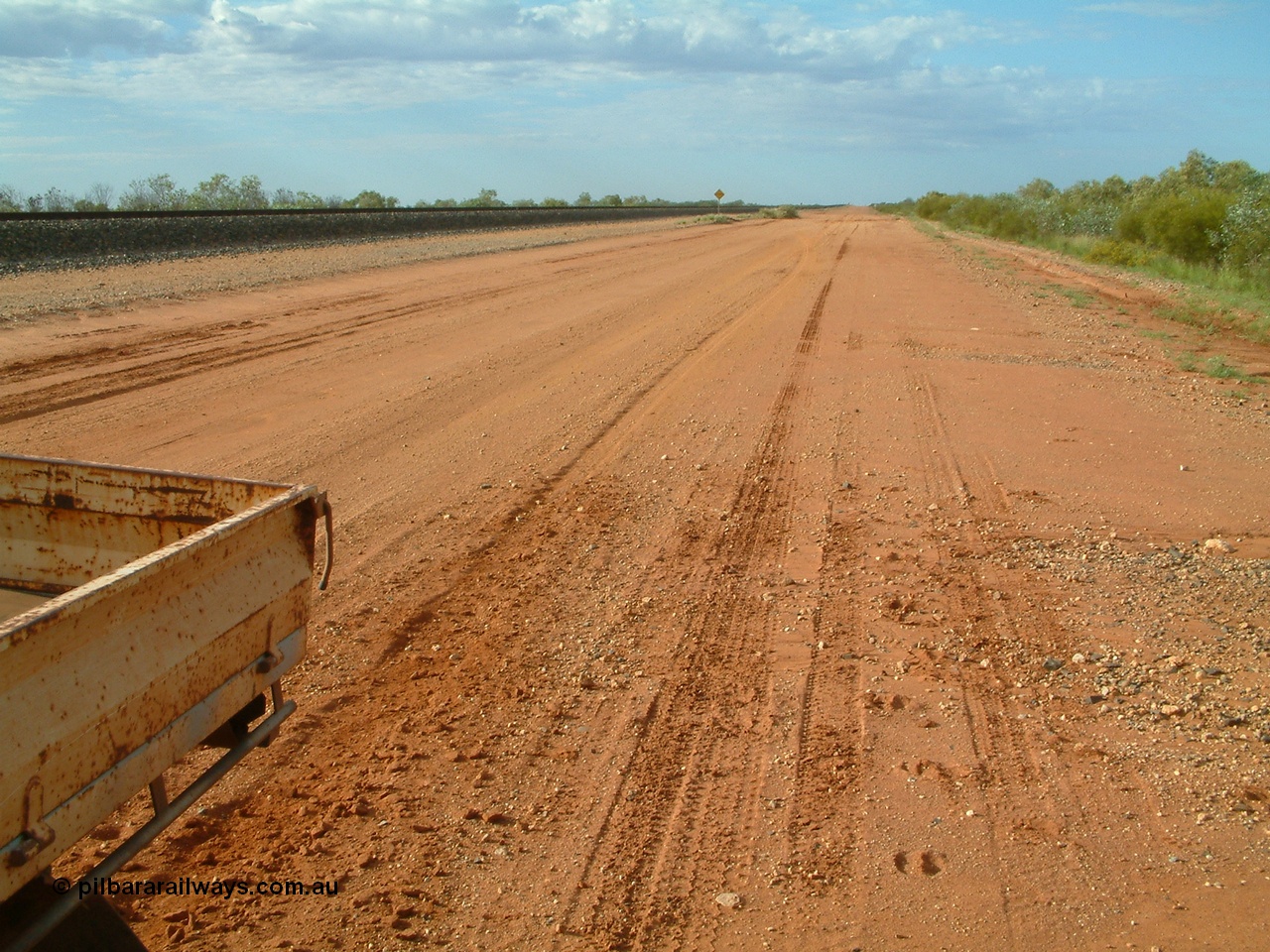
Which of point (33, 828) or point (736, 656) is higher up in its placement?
point (33, 828)

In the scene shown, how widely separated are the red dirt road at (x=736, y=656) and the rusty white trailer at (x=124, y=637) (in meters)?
0.90

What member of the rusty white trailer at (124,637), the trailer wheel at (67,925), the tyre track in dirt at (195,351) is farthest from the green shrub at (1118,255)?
the trailer wheel at (67,925)

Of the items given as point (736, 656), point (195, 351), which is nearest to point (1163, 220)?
point (195, 351)

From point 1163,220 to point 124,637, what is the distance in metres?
37.6

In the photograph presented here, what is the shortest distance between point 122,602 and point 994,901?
310cm

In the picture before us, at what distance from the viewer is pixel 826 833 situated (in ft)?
12.8

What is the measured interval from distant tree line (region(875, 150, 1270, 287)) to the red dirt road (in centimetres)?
1863

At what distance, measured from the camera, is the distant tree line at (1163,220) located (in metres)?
27.6

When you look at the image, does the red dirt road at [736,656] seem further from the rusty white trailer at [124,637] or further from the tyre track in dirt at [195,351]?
the rusty white trailer at [124,637]

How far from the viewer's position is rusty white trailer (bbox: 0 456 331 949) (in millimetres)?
2336

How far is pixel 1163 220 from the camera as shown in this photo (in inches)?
1318

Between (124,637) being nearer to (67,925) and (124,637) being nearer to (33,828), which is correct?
(33,828)

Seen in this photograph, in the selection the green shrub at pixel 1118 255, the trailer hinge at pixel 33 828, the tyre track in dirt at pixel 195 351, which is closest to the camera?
the trailer hinge at pixel 33 828

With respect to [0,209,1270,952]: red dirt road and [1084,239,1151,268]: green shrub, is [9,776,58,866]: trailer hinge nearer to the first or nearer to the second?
[0,209,1270,952]: red dirt road
